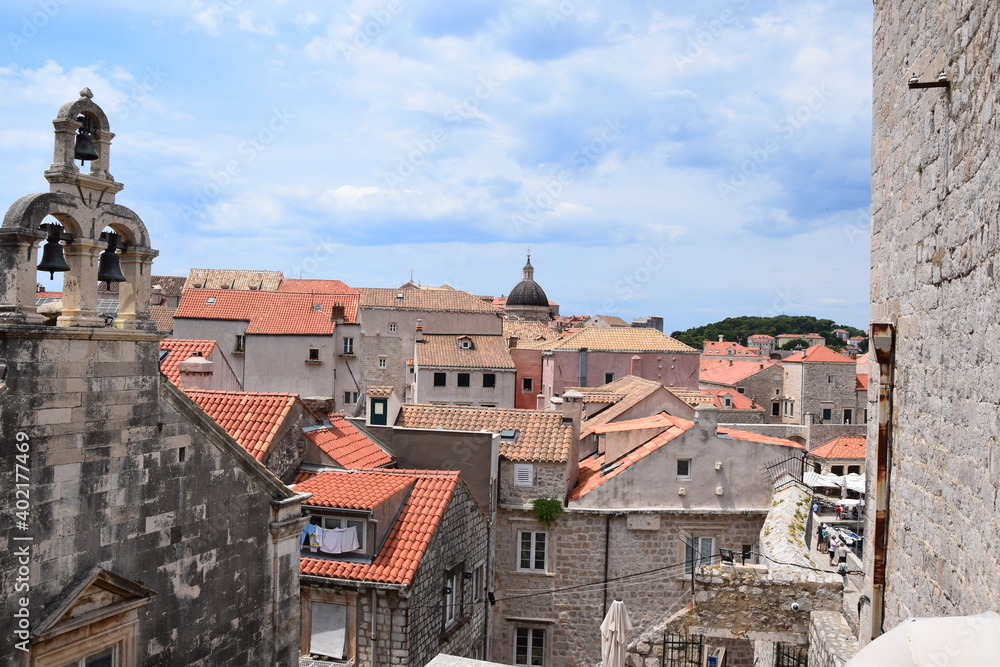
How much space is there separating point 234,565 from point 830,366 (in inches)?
2088

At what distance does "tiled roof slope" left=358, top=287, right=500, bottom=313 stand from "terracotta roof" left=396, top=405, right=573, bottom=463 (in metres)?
26.6

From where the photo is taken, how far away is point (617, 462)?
21016 millimetres

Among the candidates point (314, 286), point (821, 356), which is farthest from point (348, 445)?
point (314, 286)

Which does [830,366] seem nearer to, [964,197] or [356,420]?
[356,420]

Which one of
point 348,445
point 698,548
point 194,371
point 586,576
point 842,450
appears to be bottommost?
point 586,576

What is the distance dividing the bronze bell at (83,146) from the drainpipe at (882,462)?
750 centimetres

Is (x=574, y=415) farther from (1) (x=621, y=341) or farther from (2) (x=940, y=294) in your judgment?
(1) (x=621, y=341)

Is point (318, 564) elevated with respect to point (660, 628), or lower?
elevated

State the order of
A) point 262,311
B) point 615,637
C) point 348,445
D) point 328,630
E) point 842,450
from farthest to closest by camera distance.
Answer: point 262,311 < point 842,450 < point 348,445 < point 328,630 < point 615,637

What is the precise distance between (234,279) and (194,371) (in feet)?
174

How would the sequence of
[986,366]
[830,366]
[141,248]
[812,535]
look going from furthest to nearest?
[830,366]
[812,535]
[141,248]
[986,366]

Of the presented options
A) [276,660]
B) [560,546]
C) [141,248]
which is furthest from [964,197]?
[560,546]

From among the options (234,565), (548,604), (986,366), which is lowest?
(548,604)

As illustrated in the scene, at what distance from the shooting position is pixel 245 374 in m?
42.3
